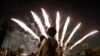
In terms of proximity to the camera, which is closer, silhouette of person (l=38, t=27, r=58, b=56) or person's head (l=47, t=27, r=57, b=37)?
silhouette of person (l=38, t=27, r=58, b=56)

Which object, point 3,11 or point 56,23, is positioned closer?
point 56,23

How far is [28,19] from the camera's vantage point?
14.0 m

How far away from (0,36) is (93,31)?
5.32 m

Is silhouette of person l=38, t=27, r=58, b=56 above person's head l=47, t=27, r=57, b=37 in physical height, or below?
below

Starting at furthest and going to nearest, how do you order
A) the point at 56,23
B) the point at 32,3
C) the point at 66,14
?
the point at 32,3 → the point at 66,14 → the point at 56,23

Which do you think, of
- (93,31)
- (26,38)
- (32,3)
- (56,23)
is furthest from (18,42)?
(93,31)

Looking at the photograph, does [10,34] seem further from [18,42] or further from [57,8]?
[57,8]

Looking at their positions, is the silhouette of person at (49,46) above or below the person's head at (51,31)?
below

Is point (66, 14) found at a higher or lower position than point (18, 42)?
higher

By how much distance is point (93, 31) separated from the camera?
40.4 ft

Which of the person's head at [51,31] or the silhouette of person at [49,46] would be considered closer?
the silhouette of person at [49,46]

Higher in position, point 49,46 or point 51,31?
point 51,31

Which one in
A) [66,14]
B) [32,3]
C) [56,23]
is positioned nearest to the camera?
[56,23]

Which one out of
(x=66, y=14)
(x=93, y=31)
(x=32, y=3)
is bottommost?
(x=93, y=31)
